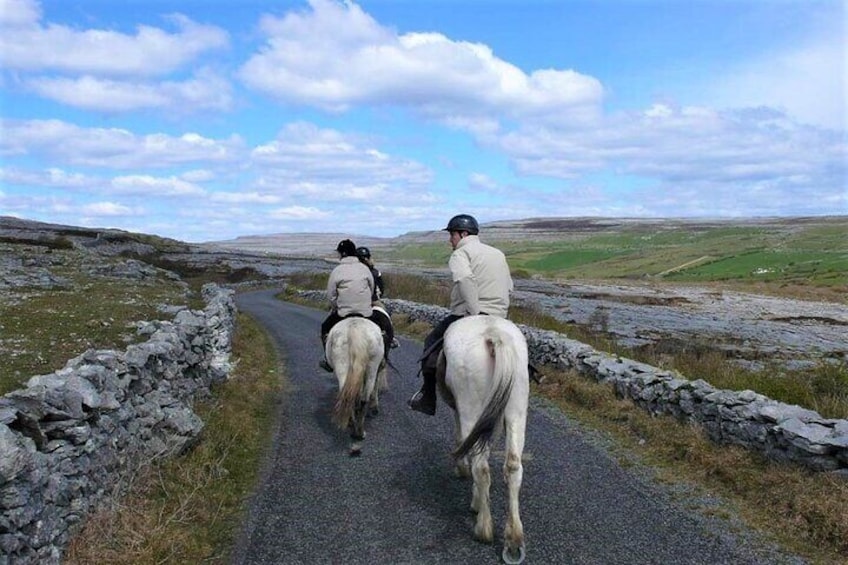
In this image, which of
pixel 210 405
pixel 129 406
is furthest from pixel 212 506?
pixel 210 405

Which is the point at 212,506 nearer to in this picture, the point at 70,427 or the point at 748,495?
the point at 70,427

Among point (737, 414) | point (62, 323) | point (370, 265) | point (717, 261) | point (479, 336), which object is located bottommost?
point (717, 261)

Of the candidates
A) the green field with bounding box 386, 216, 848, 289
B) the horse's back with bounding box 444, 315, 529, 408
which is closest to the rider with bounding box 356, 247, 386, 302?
the horse's back with bounding box 444, 315, 529, 408

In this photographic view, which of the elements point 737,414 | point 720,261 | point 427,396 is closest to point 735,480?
point 737,414

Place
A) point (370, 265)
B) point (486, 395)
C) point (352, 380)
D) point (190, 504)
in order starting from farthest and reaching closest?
point (370, 265), point (352, 380), point (190, 504), point (486, 395)

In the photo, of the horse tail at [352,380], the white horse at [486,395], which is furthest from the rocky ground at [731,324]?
the white horse at [486,395]

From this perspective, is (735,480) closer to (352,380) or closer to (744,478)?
(744,478)

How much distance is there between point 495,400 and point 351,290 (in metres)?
4.85

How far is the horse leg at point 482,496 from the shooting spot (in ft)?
21.4

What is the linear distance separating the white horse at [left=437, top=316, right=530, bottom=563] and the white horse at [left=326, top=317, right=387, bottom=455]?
9.54ft

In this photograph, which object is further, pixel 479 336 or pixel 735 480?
pixel 735 480

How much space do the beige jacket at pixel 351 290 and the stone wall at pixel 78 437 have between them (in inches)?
107

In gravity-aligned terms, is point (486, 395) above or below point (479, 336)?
below

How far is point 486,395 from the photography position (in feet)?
22.4
